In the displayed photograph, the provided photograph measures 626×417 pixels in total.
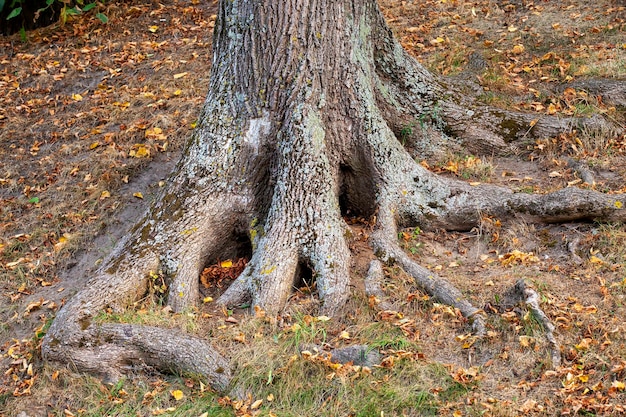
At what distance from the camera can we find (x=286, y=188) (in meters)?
5.42

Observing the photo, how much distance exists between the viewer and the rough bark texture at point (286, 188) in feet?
17.0

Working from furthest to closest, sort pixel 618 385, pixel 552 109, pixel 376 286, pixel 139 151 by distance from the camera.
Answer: pixel 139 151
pixel 552 109
pixel 376 286
pixel 618 385

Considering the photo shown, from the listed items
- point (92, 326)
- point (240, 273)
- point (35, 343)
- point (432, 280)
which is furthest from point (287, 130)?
point (35, 343)

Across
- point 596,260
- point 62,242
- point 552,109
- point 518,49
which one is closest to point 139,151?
point 62,242

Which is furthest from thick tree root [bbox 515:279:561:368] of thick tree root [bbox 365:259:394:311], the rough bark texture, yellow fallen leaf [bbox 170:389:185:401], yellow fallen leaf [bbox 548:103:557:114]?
yellow fallen leaf [bbox 548:103:557:114]

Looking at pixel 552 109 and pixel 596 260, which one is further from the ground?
pixel 552 109

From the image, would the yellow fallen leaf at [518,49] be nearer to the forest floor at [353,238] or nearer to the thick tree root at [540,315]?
the forest floor at [353,238]

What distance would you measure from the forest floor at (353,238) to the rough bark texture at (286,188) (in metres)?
0.16

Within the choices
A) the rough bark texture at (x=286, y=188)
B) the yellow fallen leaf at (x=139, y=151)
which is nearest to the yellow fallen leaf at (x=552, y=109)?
the rough bark texture at (x=286, y=188)

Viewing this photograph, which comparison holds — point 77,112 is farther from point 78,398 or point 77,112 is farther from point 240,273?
point 78,398

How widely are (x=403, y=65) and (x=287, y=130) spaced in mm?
1732

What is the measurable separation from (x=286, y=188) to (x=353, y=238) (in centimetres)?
64

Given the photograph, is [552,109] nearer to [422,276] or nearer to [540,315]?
[422,276]

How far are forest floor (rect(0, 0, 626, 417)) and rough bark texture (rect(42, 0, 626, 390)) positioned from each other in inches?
6.1
